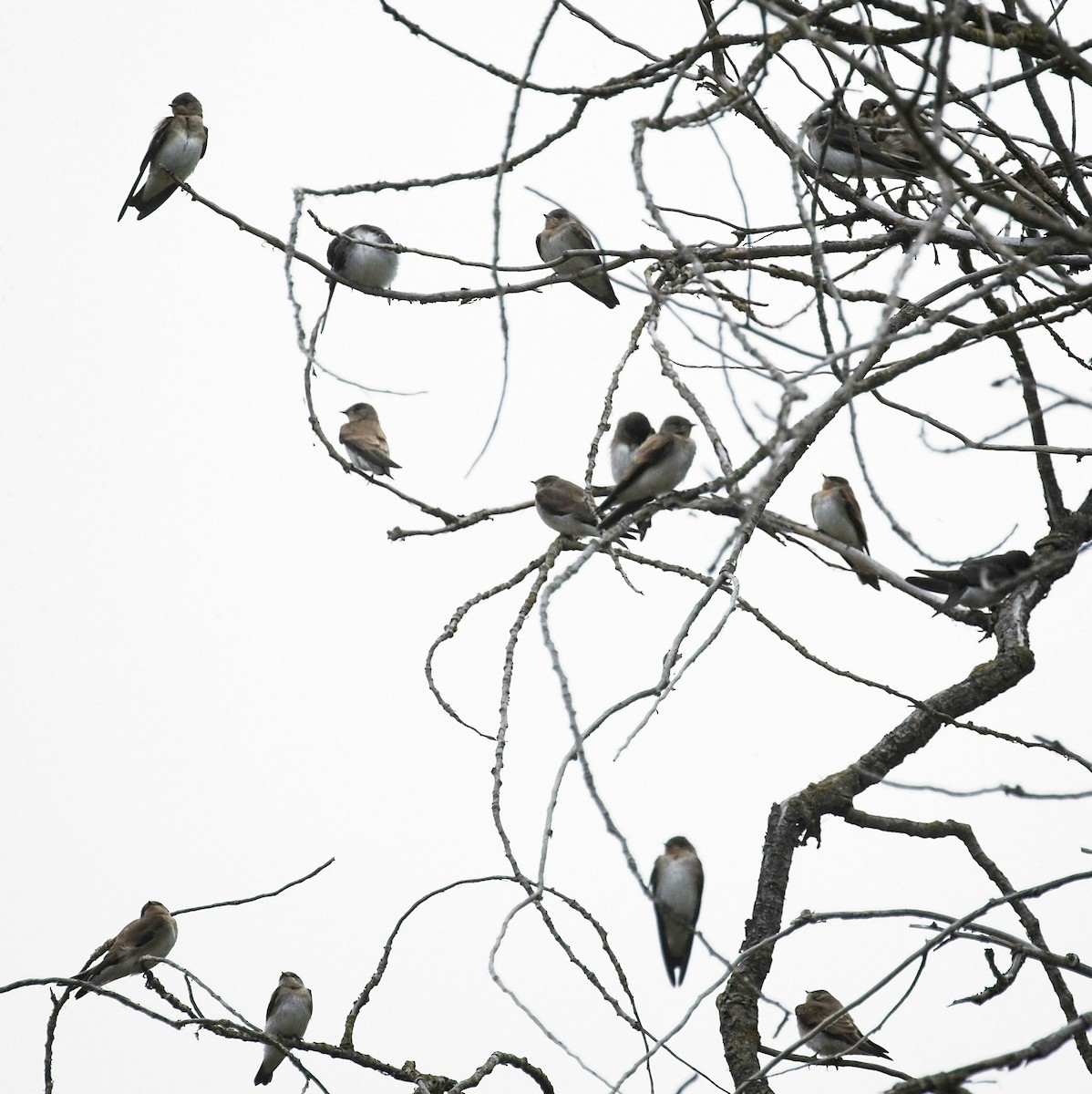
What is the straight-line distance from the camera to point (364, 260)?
30.7 ft

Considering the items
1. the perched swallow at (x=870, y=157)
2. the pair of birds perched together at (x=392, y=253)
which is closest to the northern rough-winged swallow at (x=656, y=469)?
the perched swallow at (x=870, y=157)

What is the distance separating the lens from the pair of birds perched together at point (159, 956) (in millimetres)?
9023

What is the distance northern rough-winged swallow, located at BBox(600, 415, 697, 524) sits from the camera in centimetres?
620

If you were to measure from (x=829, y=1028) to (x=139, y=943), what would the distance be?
469cm

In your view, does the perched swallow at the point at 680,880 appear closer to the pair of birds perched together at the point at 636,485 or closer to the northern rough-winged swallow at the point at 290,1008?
the pair of birds perched together at the point at 636,485

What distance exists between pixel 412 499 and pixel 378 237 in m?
5.05

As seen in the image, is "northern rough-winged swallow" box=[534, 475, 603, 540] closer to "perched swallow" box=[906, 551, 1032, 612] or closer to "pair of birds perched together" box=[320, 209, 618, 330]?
"perched swallow" box=[906, 551, 1032, 612]

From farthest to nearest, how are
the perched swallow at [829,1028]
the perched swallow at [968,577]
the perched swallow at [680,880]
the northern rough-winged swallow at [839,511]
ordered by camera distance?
the northern rough-winged swallow at [839,511], the perched swallow at [829,1028], the perched swallow at [680,880], the perched swallow at [968,577]

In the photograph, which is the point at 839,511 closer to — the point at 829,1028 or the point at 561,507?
the point at 561,507

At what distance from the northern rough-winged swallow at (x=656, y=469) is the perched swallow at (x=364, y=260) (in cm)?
354

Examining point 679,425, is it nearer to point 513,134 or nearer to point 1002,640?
point 1002,640

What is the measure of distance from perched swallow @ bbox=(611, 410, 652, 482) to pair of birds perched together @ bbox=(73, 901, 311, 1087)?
→ 12.7 feet

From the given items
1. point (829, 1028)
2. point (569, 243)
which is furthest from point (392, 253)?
point (829, 1028)

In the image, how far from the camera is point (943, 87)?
2080 mm
